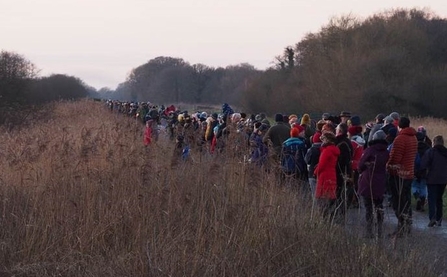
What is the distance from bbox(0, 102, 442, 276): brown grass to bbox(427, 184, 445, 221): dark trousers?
4.34m

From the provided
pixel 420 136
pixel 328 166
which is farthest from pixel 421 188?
pixel 328 166

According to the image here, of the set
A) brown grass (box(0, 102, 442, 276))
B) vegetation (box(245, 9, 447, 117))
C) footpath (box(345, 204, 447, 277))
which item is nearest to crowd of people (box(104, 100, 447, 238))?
footpath (box(345, 204, 447, 277))

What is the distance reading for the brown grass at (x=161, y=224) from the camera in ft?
21.2

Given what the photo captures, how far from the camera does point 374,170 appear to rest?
9.93 meters

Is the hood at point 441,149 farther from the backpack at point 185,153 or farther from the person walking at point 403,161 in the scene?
the backpack at point 185,153

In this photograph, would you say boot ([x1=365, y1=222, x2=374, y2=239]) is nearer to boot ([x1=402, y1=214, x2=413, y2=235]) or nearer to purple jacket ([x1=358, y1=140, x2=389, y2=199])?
boot ([x1=402, y1=214, x2=413, y2=235])

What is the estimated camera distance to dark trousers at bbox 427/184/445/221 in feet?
39.2

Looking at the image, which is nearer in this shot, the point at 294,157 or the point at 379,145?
the point at 379,145

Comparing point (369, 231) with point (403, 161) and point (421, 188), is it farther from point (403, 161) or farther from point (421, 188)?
point (421, 188)

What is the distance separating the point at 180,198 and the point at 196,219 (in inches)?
16.6

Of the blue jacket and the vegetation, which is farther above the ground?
the vegetation

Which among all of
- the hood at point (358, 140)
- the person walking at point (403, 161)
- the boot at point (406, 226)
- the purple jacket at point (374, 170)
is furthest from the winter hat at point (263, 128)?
the boot at point (406, 226)

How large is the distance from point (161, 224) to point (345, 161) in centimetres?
417

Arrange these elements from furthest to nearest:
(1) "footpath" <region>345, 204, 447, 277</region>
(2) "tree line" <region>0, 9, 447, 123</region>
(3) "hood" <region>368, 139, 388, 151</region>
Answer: (2) "tree line" <region>0, 9, 447, 123</region>
(3) "hood" <region>368, 139, 388, 151</region>
(1) "footpath" <region>345, 204, 447, 277</region>
